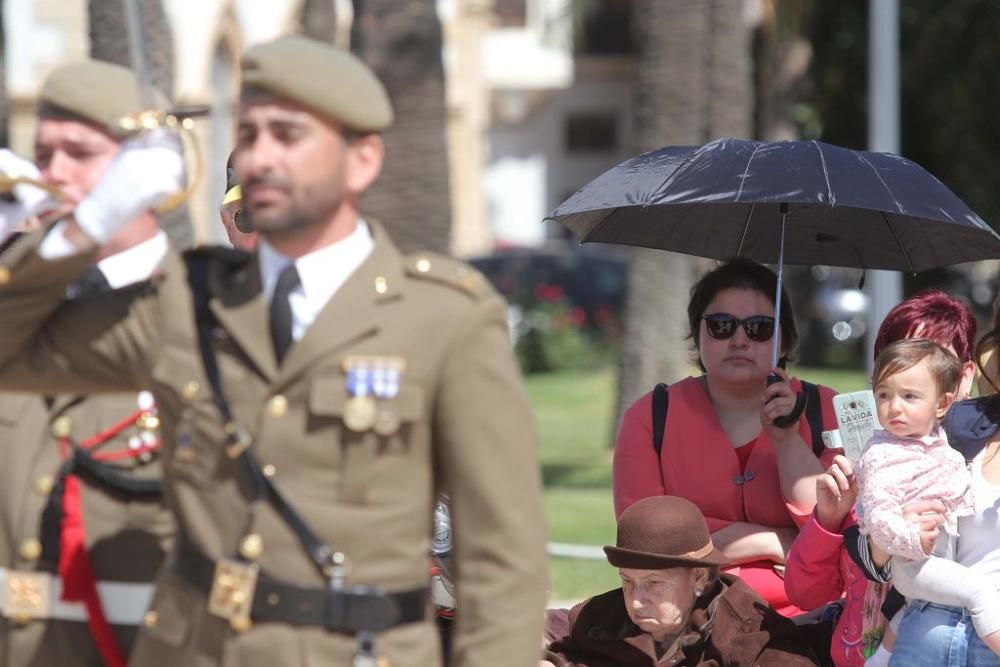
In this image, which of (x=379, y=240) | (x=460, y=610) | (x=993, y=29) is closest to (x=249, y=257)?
(x=379, y=240)

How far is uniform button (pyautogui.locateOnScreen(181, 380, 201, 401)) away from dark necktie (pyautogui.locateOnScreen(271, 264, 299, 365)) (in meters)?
0.15

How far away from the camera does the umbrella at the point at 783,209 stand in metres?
5.04

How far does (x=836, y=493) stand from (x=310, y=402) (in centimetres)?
205

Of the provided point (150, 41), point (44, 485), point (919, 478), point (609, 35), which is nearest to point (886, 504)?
point (919, 478)

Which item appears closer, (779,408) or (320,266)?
(320,266)

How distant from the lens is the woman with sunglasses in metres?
5.06

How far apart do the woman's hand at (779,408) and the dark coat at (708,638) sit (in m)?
0.47

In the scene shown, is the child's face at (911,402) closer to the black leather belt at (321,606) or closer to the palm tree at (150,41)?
the black leather belt at (321,606)

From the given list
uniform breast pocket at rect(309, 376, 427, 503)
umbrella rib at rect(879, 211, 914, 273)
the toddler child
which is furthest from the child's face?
uniform breast pocket at rect(309, 376, 427, 503)

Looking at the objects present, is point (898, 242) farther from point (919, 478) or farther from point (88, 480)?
point (88, 480)

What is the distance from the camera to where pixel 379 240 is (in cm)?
316

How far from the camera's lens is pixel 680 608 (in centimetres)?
470

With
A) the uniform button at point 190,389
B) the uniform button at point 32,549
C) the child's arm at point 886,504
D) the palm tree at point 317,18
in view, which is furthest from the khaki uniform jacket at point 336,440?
the palm tree at point 317,18

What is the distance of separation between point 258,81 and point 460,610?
100 centimetres
